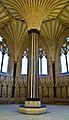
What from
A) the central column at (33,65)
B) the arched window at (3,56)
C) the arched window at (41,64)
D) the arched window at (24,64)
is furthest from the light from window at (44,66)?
the central column at (33,65)

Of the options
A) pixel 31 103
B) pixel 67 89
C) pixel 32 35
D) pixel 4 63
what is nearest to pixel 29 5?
pixel 32 35

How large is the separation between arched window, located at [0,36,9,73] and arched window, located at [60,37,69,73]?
7121 millimetres

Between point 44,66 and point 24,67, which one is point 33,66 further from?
point 24,67

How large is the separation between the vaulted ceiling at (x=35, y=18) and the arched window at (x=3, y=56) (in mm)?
1157

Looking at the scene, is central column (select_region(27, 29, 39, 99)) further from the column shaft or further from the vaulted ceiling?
the vaulted ceiling

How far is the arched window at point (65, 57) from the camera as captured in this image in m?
18.0

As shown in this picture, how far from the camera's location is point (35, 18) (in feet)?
38.7

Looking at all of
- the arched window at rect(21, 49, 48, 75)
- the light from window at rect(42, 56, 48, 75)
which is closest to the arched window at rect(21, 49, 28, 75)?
the arched window at rect(21, 49, 48, 75)

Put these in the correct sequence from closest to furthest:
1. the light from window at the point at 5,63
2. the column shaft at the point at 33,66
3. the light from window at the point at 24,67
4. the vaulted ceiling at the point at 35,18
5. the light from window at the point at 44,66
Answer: the column shaft at the point at 33,66 < the vaulted ceiling at the point at 35,18 < the light from window at the point at 5,63 < the light from window at the point at 44,66 < the light from window at the point at 24,67

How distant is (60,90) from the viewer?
17.4 m

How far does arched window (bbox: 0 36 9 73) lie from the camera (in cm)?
1819

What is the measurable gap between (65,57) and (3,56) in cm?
788

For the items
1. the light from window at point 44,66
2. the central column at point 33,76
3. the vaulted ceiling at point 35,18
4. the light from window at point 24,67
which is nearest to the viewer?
the central column at point 33,76

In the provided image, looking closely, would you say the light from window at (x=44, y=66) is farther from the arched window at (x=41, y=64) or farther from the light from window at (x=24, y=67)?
the light from window at (x=24, y=67)
